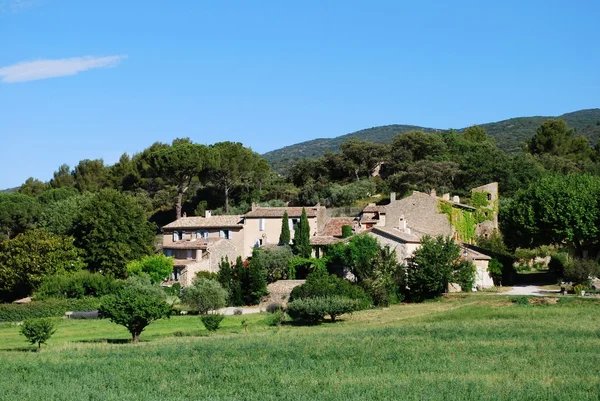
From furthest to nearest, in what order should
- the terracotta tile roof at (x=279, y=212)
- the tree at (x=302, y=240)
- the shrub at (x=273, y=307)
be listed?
the terracotta tile roof at (x=279, y=212) → the tree at (x=302, y=240) → the shrub at (x=273, y=307)

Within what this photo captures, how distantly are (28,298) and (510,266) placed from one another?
4002 cm

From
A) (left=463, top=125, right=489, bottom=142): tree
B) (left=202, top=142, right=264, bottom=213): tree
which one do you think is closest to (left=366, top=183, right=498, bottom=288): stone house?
(left=202, top=142, right=264, bottom=213): tree

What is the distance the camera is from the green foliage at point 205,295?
53625 mm

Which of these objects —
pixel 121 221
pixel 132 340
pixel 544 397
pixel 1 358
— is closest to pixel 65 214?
pixel 121 221

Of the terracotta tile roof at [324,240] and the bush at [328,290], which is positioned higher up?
the terracotta tile roof at [324,240]

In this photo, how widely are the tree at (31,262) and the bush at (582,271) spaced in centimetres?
3988

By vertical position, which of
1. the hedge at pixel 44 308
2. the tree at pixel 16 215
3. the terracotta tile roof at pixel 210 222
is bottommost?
the hedge at pixel 44 308

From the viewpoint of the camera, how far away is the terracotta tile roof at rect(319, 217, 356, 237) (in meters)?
70.2

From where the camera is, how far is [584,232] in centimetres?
5734

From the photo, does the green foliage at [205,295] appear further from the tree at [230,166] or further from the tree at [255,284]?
the tree at [230,166]

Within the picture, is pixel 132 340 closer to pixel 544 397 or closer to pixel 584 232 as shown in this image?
pixel 544 397

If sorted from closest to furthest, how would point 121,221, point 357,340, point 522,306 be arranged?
point 357,340
point 522,306
point 121,221

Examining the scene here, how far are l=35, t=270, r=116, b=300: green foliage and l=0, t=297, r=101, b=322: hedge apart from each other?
7.15 feet

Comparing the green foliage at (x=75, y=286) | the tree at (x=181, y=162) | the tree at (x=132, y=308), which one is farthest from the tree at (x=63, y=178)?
the tree at (x=132, y=308)
